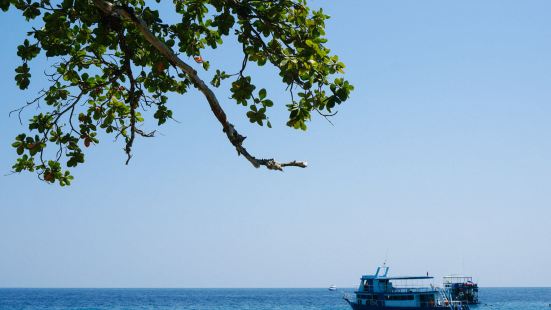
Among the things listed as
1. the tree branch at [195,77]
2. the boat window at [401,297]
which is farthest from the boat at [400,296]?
the tree branch at [195,77]

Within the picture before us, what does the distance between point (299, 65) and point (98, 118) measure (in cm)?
287

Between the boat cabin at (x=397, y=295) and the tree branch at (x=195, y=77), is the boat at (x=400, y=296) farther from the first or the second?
the tree branch at (x=195, y=77)

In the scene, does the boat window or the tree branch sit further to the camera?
the boat window

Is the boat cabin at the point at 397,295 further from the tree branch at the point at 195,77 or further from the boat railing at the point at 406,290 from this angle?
the tree branch at the point at 195,77

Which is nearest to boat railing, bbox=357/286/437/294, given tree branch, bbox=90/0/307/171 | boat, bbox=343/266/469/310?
boat, bbox=343/266/469/310

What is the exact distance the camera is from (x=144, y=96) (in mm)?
7160

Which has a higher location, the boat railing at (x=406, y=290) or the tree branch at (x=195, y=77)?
the boat railing at (x=406, y=290)

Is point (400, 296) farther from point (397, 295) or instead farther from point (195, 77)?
point (195, 77)

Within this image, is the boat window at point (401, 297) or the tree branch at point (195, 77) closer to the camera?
the tree branch at point (195, 77)

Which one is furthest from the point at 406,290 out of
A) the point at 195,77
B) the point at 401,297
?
the point at 195,77

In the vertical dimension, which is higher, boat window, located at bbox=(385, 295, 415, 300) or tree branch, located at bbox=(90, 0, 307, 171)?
boat window, located at bbox=(385, 295, 415, 300)

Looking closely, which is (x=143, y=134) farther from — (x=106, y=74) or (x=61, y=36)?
(x=61, y=36)

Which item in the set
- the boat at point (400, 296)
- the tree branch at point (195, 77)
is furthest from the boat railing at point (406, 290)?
the tree branch at point (195, 77)

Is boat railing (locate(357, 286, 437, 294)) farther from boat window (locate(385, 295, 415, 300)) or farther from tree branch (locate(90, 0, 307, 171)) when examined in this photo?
tree branch (locate(90, 0, 307, 171))
